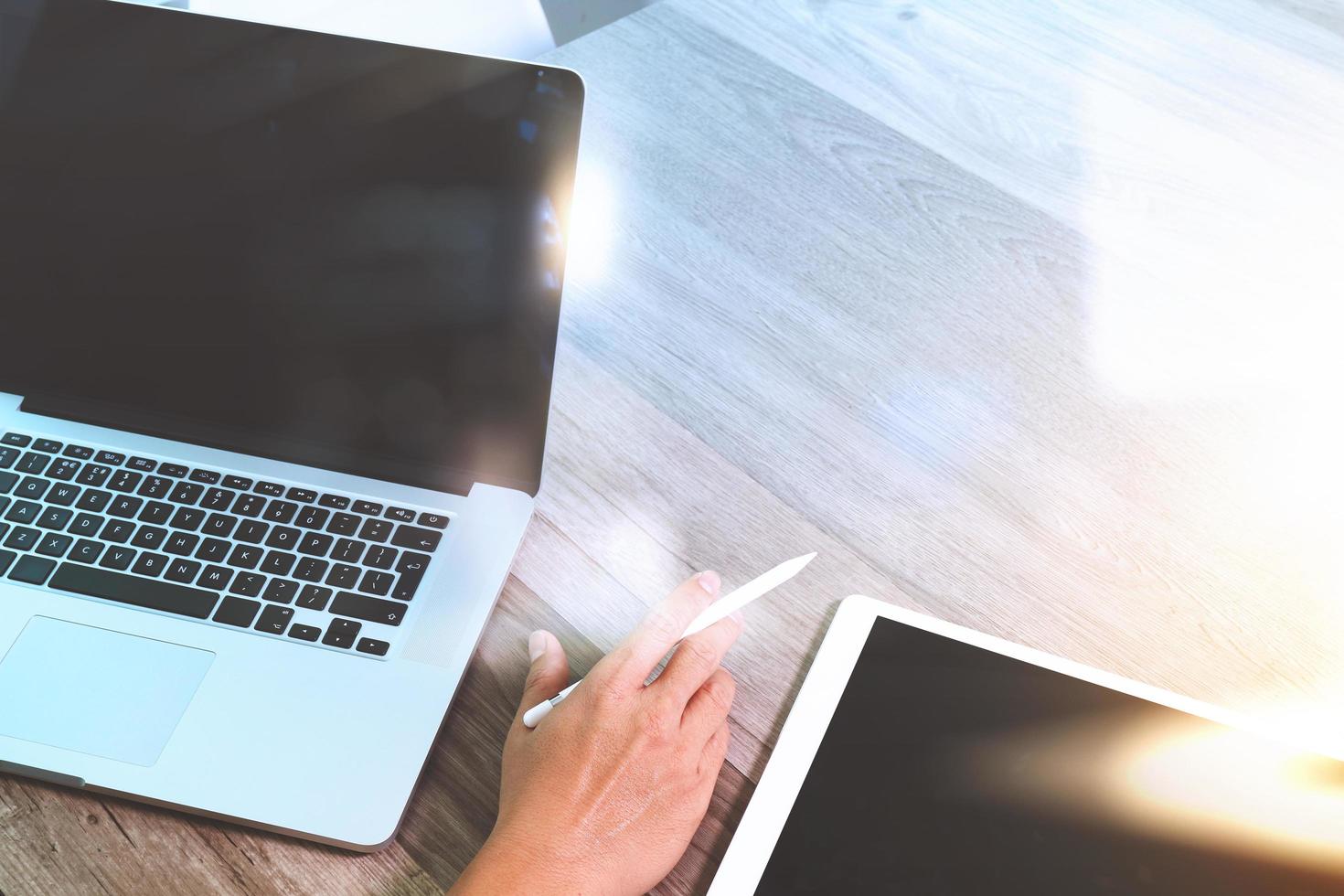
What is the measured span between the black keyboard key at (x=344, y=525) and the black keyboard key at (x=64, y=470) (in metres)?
0.19

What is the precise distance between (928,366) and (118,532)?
0.58 meters

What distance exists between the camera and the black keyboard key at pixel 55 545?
0.62 m

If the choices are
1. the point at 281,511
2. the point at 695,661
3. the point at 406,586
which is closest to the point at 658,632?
the point at 695,661

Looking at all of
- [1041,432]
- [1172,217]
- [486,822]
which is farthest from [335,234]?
[1172,217]

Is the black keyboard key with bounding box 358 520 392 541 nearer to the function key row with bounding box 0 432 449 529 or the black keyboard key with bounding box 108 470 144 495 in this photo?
the function key row with bounding box 0 432 449 529

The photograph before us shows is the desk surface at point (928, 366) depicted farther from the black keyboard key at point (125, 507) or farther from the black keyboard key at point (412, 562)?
the black keyboard key at point (125, 507)

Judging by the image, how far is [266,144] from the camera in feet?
1.95

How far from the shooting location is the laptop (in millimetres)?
555

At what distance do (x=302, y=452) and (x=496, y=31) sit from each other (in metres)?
0.79

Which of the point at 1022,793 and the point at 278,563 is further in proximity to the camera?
the point at 278,563

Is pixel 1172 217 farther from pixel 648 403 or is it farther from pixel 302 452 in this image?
pixel 302 452

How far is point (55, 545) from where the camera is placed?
0.63 m

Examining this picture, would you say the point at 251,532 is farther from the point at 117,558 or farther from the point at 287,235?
the point at 287,235

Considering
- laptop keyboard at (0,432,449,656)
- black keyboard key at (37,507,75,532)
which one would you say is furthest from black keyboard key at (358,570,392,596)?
black keyboard key at (37,507,75,532)
